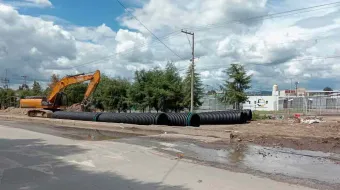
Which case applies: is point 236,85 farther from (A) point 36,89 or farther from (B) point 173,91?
(A) point 36,89

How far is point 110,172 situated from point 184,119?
50.6 ft

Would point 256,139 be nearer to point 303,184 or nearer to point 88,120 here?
point 303,184

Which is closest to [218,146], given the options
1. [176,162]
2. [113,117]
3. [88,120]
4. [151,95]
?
[176,162]

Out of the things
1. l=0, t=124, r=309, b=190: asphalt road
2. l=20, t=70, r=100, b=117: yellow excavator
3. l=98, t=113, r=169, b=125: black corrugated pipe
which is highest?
l=20, t=70, r=100, b=117: yellow excavator

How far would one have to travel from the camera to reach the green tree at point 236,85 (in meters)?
38.9

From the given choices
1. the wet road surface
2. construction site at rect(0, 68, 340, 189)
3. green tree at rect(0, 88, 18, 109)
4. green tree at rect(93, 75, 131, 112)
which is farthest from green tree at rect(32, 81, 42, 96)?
the wet road surface

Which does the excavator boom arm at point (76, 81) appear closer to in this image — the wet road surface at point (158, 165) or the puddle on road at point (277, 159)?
the wet road surface at point (158, 165)

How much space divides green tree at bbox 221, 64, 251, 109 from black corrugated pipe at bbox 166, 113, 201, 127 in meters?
15.3

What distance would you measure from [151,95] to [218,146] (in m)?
27.8

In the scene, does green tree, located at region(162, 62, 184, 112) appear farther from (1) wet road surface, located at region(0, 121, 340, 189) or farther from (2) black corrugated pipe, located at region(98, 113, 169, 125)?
(1) wet road surface, located at region(0, 121, 340, 189)

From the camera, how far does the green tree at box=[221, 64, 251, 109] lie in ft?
128

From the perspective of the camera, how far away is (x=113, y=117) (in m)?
27.3

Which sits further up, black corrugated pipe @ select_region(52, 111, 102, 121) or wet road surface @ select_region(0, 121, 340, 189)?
black corrugated pipe @ select_region(52, 111, 102, 121)

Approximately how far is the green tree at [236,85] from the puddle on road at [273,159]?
2485cm
